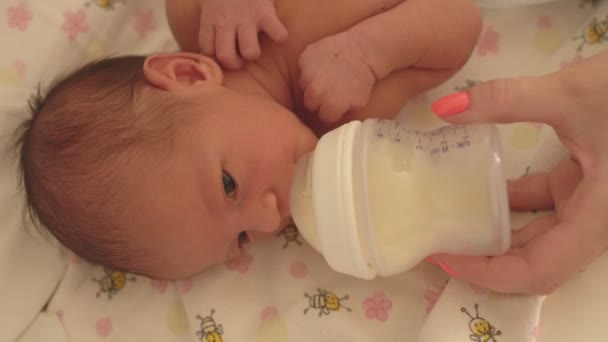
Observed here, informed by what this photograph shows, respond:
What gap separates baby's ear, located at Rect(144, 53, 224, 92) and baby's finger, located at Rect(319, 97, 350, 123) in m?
0.18

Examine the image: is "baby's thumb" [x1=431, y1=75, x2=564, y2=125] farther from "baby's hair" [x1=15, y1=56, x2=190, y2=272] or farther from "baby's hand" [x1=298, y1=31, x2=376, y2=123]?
"baby's hair" [x1=15, y1=56, x2=190, y2=272]

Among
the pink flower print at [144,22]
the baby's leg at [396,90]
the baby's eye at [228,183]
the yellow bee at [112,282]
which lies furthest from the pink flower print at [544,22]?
the yellow bee at [112,282]

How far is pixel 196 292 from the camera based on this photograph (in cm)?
118

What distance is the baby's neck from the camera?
1110mm

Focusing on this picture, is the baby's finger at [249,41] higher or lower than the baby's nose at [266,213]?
higher

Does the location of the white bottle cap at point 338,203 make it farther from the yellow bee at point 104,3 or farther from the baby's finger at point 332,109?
the yellow bee at point 104,3

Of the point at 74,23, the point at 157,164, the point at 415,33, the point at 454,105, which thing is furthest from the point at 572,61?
the point at 74,23

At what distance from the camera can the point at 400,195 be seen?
32.4 inches

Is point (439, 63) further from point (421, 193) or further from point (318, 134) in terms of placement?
point (421, 193)

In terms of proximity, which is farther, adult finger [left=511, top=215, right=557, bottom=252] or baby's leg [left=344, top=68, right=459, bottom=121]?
baby's leg [left=344, top=68, right=459, bottom=121]

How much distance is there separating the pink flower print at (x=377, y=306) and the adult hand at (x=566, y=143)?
0.20 meters

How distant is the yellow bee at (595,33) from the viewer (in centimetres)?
117

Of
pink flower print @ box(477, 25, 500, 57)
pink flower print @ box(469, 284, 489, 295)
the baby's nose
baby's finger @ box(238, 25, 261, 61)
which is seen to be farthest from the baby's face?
pink flower print @ box(477, 25, 500, 57)

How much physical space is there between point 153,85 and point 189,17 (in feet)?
0.80
